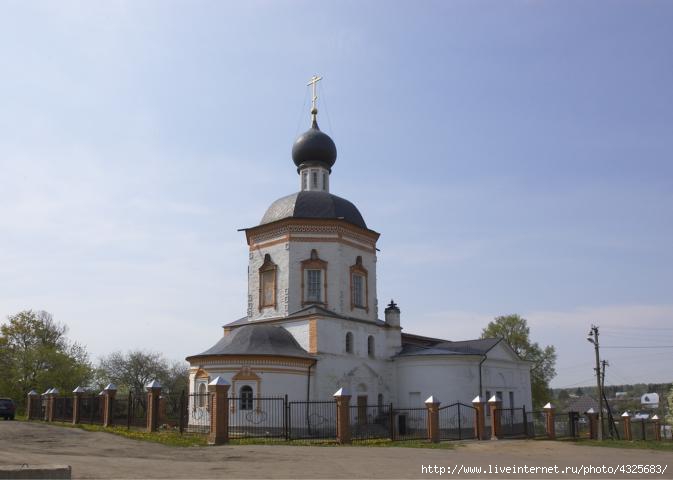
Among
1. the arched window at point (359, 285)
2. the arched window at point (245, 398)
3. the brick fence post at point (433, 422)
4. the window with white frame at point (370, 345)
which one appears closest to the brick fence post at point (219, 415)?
the arched window at point (245, 398)

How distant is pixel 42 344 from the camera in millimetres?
39875

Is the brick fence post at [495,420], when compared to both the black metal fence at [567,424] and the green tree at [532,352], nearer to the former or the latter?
the black metal fence at [567,424]

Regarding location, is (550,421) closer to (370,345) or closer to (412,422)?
(412,422)

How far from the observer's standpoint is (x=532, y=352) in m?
45.2

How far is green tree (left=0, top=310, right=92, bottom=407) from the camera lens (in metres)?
37.3

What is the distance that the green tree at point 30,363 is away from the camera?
37281 mm

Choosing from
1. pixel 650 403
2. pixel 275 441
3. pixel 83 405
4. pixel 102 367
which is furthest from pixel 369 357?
pixel 650 403

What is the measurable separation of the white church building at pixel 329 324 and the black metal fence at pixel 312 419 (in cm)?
49

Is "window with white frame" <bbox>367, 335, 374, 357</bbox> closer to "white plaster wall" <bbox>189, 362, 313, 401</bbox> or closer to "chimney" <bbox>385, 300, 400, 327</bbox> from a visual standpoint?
"chimney" <bbox>385, 300, 400, 327</bbox>

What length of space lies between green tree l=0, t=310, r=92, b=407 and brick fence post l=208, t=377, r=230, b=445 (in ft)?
73.7

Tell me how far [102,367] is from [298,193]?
3049 cm

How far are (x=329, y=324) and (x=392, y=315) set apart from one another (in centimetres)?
470

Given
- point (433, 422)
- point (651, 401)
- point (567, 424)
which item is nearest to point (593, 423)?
point (567, 424)

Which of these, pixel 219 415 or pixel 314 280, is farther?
pixel 314 280
